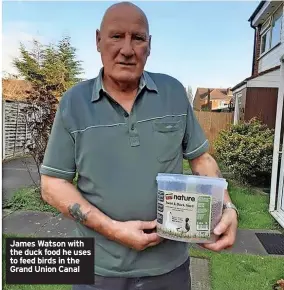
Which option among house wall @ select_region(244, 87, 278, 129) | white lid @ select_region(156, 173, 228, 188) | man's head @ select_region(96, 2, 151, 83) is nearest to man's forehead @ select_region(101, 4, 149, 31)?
man's head @ select_region(96, 2, 151, 83)

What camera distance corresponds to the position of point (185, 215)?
636 millimetres

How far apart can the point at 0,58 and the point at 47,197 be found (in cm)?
55

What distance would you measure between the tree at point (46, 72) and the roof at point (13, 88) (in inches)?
1.1

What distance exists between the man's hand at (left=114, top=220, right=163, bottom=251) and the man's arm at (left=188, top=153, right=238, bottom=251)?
107 mm

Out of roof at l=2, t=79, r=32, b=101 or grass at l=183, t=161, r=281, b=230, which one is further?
grass at l=183, t=161, r=281, b=230

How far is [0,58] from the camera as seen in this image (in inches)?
41.0

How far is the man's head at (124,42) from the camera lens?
0.70 m

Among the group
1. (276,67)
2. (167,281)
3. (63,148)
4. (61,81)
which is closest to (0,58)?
(61,81)

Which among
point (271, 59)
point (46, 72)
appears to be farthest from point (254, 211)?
point (46, 72)

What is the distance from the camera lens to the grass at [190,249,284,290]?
5.22 ft

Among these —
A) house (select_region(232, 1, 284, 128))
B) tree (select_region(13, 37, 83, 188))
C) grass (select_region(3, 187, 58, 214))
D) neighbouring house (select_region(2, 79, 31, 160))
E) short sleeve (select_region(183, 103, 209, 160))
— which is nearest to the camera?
short sleeve (select_region(183, 103, 209, 160))

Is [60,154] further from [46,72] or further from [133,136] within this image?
[46,72]

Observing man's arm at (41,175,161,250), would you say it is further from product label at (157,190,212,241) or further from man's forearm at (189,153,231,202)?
man's forearm at (189,153,231,202)

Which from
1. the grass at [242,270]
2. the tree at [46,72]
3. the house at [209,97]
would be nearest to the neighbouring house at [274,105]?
the house at [209,97]
